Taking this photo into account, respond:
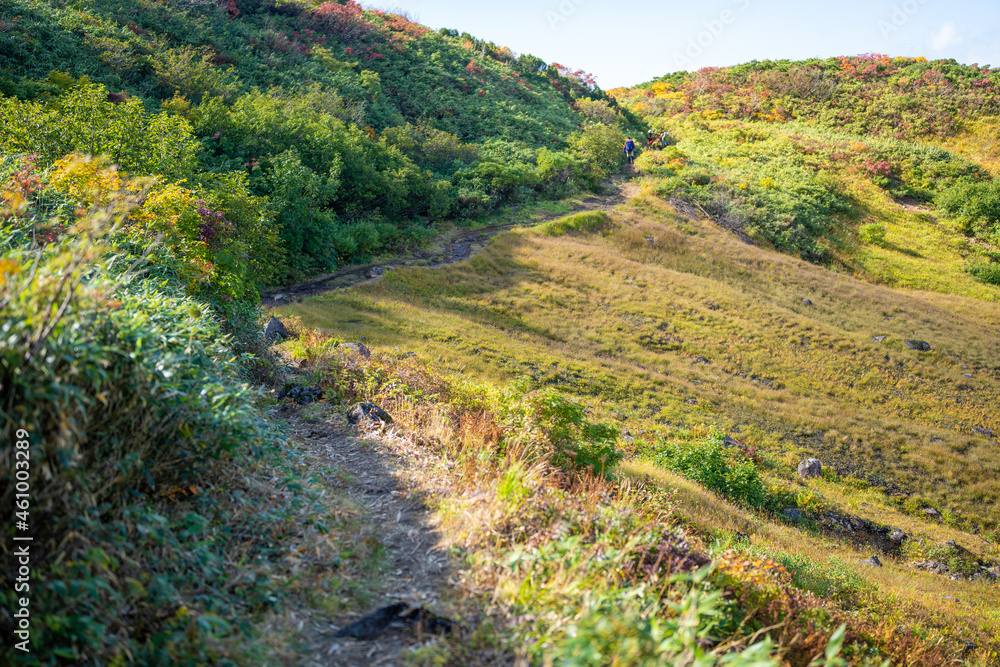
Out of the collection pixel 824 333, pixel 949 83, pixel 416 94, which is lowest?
pixel 824 333

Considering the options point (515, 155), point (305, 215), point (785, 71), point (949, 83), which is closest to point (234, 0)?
point (515, 155)

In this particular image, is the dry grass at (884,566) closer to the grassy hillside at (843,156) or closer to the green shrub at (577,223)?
the green shrub at (577,223)

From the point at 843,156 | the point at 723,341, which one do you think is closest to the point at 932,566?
the point at 723,341

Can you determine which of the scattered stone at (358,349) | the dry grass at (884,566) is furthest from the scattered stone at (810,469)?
the scattered stone at (358,349)

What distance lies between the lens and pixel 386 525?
5.34 metres

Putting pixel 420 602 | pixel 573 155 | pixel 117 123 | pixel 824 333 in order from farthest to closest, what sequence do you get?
pixel 573 155, pixel 824 333, pixel 117 123, pixel 420 602

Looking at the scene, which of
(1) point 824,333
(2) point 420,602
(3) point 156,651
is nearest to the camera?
(3) point 156,651

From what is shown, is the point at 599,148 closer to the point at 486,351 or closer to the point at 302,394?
the point at 486,351

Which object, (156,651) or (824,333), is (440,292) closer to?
(824,333)

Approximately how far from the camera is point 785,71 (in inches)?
2192

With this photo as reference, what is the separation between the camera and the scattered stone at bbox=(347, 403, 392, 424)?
321 inches

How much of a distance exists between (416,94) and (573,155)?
41.3ft

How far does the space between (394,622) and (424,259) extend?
21.5m
